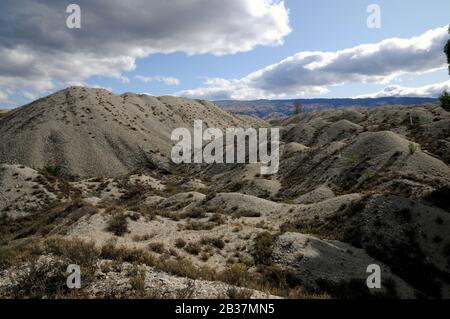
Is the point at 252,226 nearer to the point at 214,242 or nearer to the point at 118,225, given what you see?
the point at 214,242

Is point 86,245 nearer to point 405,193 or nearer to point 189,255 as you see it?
point 189,255

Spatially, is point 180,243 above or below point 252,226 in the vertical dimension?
above

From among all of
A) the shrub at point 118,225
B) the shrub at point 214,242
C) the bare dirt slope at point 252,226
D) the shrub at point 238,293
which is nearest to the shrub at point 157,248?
the bare dirt slope at point 252,226

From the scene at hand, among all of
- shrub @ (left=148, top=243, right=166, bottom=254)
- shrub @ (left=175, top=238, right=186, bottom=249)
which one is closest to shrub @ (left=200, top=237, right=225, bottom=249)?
shrub @ (left=175, top=238, right=186, bottom=249)

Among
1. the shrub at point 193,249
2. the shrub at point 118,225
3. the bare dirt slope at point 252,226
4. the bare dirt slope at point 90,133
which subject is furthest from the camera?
the bare dirt slope at point 90,133

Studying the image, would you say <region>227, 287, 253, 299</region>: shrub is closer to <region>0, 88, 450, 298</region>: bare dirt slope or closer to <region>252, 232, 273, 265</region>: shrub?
<region>0, 88, 450, 298</region>: bare dirt slope

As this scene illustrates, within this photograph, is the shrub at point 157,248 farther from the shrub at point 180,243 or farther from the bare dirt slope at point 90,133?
the bare dirt slope at point 90,133

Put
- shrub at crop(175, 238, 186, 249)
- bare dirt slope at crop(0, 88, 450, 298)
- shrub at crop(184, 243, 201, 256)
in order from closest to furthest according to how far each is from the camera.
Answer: bare dirt slope at crop(0, 88, 450, 298), shrub at crop(184, 243, 201, 256), shrub at crop(175, 238, 186, 249)

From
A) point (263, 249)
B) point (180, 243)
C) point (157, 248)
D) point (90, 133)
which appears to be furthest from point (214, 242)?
point (90, 133)

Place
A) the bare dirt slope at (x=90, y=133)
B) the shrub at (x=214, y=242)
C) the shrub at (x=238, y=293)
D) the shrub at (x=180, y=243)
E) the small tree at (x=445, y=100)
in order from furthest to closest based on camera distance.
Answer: the bare dirt slope at (x=90, y=133) → the small tree at (x=445, y=100) → the shrub at (x=214, y=242) → the shrub at (x=180, y=243) → the shrub at (x=238, y=293)

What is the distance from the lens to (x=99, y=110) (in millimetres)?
106625

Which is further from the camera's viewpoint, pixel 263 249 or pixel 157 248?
pixel 263 249
